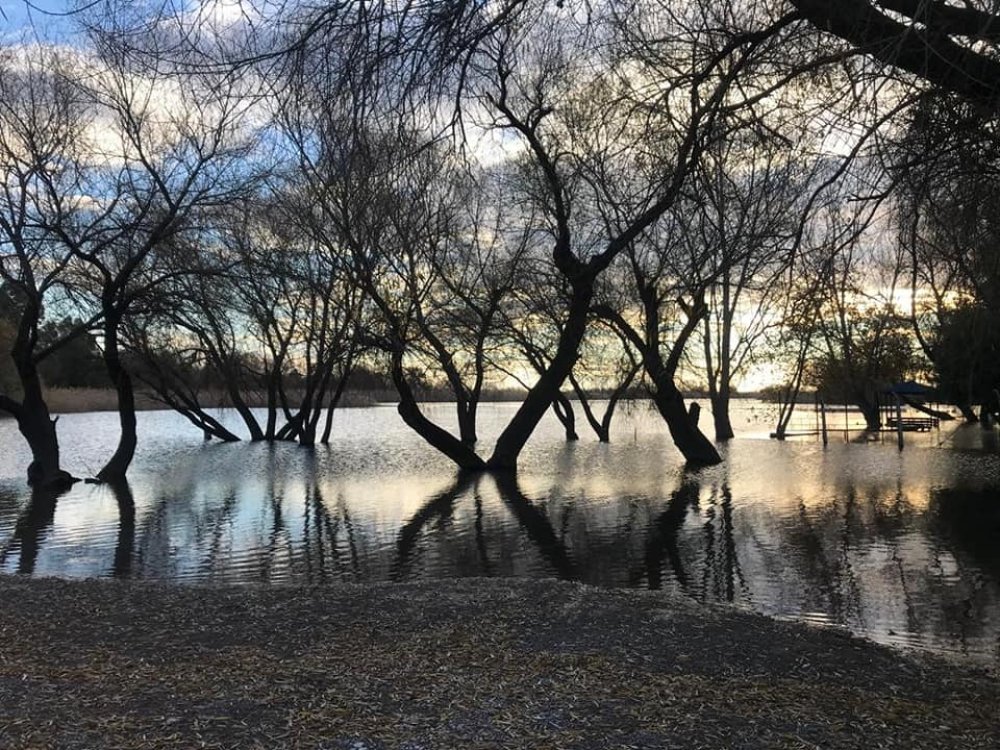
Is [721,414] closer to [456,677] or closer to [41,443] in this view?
[41,443]

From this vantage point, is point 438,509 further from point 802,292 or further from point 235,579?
point 802,292

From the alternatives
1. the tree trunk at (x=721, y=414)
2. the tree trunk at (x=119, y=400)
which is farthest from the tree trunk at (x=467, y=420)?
the tree trunk at (x=119, y=400)

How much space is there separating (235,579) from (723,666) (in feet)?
21.0

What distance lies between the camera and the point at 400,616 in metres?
7.23

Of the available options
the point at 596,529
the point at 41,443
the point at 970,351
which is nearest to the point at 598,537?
the point at 596,529

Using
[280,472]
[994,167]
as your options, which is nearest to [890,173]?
[994,167]

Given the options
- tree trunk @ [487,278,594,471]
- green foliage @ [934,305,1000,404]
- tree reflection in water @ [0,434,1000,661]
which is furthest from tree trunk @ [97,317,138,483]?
green foliage @ [934,305,1000,404]

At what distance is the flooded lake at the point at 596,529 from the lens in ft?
30.9

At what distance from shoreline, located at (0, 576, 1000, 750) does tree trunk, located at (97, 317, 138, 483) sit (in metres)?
12.5

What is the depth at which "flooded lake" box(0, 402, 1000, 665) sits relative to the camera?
9.43 meters

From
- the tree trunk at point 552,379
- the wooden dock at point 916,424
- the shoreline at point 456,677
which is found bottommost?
the shoreline at point 456,677

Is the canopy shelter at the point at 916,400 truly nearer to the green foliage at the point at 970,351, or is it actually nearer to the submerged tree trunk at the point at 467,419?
the green foliage at the point at 970,351

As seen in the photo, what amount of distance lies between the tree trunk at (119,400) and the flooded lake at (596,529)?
1221 mm

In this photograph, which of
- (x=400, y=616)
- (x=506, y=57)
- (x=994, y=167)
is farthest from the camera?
(x=400, y=616)
